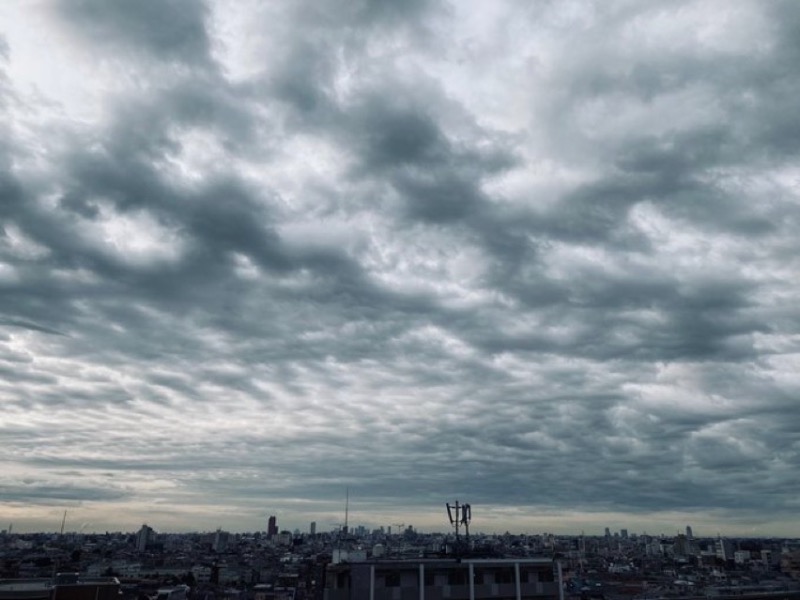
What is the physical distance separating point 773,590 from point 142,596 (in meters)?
137

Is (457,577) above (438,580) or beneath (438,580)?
above

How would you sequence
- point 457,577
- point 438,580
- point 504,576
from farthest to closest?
1. point 504,576
2. point 457,577
3. point 438,580

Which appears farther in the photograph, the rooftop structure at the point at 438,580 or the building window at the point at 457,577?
the building window at the point at 457,577

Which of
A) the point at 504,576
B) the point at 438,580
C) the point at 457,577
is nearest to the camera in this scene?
the point at 438,580

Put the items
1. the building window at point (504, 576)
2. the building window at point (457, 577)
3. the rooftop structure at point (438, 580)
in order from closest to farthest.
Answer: the rooftop structure at point (438, 580) → the building window at point (457, 577) → the building window at point (504, 576)

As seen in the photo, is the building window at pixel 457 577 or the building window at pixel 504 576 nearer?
the building window at pixel 457 577

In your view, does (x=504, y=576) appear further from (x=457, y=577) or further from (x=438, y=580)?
(x=438, y=580)

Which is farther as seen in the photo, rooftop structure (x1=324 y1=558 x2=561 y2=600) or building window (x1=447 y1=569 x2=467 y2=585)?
building window (x1=447 y1=569 x2=467 y2=585)

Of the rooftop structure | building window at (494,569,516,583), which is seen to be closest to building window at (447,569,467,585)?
the rooftop structure

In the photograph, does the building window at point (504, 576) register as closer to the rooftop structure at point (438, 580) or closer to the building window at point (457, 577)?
the rooftop structure at point (438, 580)

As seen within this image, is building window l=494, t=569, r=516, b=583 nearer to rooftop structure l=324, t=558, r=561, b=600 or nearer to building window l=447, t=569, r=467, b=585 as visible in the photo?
rooftop structure l=324, t=558, r=561, b=600

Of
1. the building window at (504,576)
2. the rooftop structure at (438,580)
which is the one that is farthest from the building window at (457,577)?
the building window at (504,576)

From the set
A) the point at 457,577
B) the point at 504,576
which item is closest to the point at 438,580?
the point at 457,577

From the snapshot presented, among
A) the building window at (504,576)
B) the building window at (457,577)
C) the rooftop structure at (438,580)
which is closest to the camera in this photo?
the rooftop structure at (438,580)
